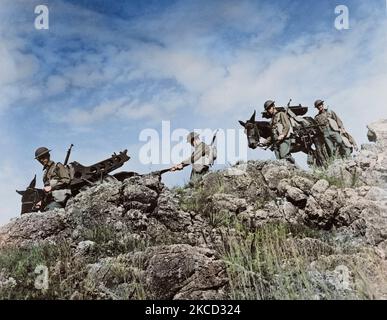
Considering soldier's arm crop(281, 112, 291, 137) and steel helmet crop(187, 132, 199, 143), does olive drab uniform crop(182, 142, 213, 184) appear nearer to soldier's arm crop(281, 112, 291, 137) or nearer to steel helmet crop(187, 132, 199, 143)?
steel helmet crop(187, 132, 199, 143)

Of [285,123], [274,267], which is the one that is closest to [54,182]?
[274,267]

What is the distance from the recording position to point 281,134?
32.0ft

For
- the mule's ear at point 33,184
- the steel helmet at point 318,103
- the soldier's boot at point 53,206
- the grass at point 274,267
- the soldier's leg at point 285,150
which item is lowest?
the grass at point 274,267

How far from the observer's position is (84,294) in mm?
7250

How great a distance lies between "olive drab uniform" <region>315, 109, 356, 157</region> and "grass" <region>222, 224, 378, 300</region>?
236 centimetres

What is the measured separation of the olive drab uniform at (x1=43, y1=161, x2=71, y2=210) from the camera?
29.6ft

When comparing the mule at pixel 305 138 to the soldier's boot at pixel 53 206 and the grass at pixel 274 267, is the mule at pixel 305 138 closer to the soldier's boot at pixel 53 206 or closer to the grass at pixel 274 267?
the grass at pixel 274 267

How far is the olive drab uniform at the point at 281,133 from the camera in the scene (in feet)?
31.4

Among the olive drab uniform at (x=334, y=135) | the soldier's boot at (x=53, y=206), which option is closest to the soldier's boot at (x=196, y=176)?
the soldier's boot at (x=53, y=206)

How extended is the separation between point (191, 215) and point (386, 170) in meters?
3.28

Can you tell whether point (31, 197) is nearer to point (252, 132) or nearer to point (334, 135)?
point (252, 132)

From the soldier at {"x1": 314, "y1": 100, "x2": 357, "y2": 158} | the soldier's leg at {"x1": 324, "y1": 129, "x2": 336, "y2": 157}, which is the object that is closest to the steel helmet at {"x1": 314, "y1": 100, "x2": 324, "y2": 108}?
the soldier at {"x1": 314, "y1": 100, "x2": 357, "y2": 158}
